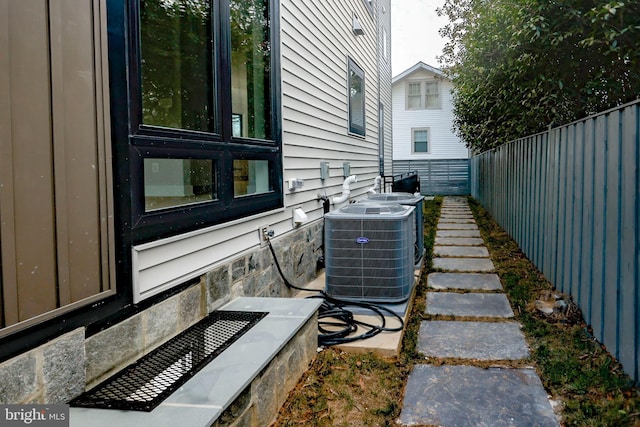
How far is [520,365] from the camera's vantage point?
9.77ft

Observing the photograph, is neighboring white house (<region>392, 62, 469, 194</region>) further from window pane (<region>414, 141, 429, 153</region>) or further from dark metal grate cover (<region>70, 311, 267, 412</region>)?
dark metal grate cover (<region>70, 311, 267, 412</region>)

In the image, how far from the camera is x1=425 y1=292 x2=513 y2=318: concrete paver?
160 inches

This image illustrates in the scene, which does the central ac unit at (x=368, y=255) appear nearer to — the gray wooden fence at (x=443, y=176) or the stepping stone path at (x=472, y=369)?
the stepping stone path at (x=472, y=369)

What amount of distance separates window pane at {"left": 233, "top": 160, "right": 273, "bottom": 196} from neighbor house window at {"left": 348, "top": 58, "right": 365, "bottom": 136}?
12.1 ft

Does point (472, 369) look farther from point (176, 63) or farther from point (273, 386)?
point (176, 63)

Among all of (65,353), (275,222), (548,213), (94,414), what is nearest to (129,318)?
(65,353)

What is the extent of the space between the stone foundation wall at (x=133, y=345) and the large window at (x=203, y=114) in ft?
1.22

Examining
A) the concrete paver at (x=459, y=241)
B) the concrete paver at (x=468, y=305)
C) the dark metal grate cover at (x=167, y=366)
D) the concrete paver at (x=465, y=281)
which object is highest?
the dark metal grate cover at (x=167, y=366)

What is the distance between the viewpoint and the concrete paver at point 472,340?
3180mm

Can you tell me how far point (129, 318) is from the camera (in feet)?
7.02

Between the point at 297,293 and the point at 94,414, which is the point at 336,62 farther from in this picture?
the point at 94,414

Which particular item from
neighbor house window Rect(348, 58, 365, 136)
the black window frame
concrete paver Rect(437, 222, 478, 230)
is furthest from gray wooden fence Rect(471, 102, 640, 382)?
concrete paver Rect(437, 222, 478, 230)

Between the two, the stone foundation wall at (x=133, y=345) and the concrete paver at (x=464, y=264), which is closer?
the stone foundation wall at (x=133, y=345)

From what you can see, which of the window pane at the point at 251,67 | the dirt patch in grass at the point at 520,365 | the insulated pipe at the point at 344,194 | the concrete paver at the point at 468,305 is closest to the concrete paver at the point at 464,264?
the concrete paver at the point at 468,305
